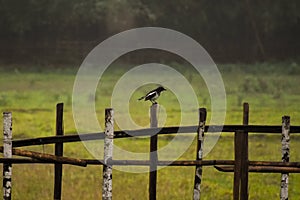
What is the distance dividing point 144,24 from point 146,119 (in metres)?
9.39

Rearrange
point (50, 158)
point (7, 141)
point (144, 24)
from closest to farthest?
Answer: point (7, 141), point (50, 158), point (144, 24)

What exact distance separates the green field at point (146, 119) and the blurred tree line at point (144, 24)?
3.13ft

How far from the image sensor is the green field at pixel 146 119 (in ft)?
40.4

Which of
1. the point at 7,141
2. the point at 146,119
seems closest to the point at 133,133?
the point at 7,141

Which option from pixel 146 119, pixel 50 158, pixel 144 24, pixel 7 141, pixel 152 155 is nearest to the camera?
pixel 7 141

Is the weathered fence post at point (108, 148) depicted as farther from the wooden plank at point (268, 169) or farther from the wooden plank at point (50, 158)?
the wooden plank at point (268, 169)

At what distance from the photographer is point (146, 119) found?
18.0 metres

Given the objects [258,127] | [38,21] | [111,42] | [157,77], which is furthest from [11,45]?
[258,127]

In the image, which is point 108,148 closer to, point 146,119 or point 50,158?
point 50,158

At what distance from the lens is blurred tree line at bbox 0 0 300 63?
2536cm

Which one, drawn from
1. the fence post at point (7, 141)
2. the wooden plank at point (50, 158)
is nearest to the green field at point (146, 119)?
the wooden plank at point (50, 158)

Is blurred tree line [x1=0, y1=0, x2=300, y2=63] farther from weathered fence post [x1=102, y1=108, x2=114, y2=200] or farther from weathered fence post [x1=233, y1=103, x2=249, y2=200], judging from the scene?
weathered fence post [x1=102, y1=108, x2=114, y2=200]

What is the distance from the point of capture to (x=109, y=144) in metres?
7.43

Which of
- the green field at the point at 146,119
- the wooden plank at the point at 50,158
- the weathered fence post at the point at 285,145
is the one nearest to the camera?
the wooden plank at the point at 50,158
